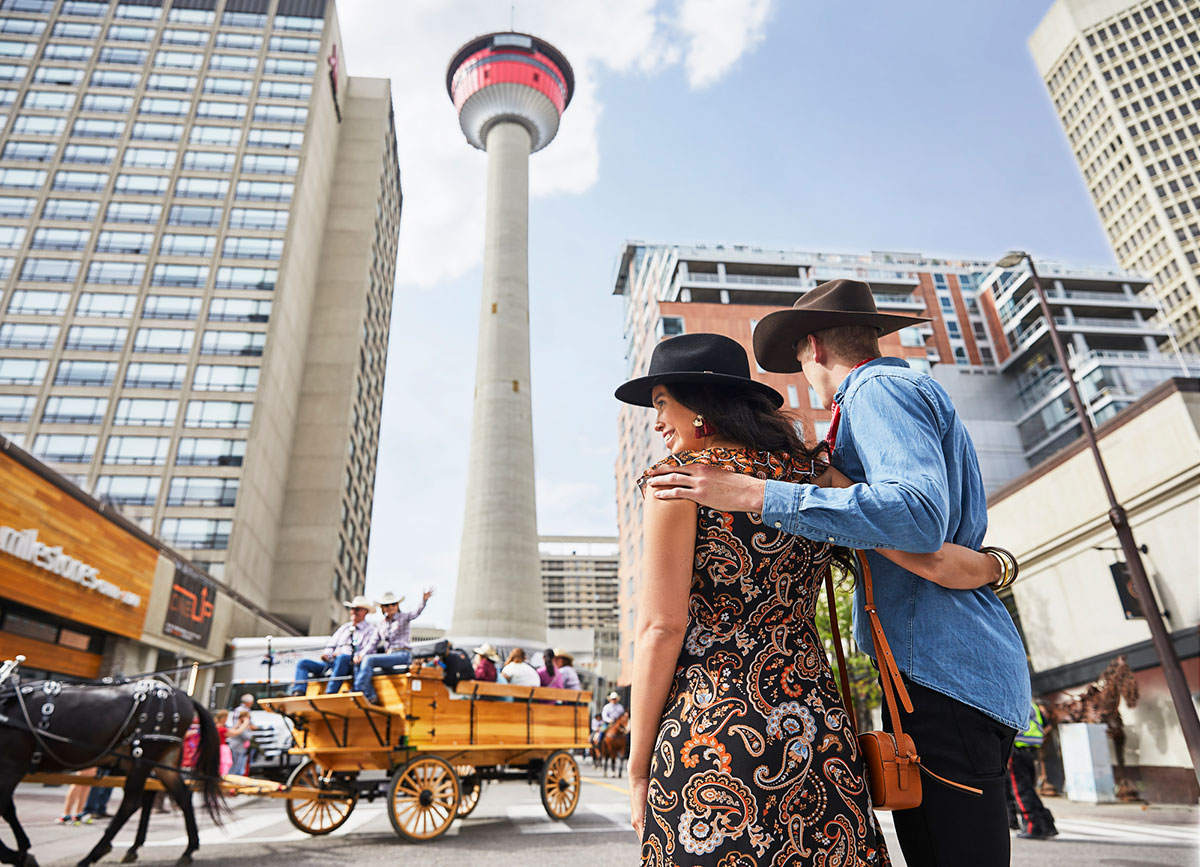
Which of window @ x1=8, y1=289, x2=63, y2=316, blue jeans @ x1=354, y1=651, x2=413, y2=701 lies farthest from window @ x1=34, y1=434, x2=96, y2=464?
blue jeans @ x1=354, y1=651, x2=413, y2=701

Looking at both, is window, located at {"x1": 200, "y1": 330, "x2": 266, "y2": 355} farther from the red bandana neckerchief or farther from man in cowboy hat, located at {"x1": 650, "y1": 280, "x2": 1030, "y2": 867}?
man in cowboy hat, located at {"x1": 650, "y1": 280, "x2": 1030, "y2": 867}

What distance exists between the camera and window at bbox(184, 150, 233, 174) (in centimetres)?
5588

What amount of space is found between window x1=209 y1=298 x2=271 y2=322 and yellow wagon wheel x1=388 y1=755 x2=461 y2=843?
49566 millimetres

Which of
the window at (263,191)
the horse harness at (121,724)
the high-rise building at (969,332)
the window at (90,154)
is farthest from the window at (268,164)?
the horse harness at (121,724)

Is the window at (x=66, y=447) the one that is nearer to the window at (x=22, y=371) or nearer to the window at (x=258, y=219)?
the window at (x=22, y=371)

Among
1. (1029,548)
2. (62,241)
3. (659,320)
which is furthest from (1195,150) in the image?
(62,241)

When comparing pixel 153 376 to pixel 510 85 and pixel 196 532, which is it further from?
pixel 510 85

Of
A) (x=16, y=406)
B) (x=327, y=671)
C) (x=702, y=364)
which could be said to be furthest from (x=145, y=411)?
(x=702, y=364)

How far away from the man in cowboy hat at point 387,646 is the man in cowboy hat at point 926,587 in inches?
275

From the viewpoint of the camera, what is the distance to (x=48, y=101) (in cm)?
5638

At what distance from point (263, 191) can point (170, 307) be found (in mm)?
11309

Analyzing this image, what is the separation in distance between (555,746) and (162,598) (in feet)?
74.2

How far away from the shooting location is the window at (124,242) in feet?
171

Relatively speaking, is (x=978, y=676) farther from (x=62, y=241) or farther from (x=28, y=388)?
(x=62, y=241)
